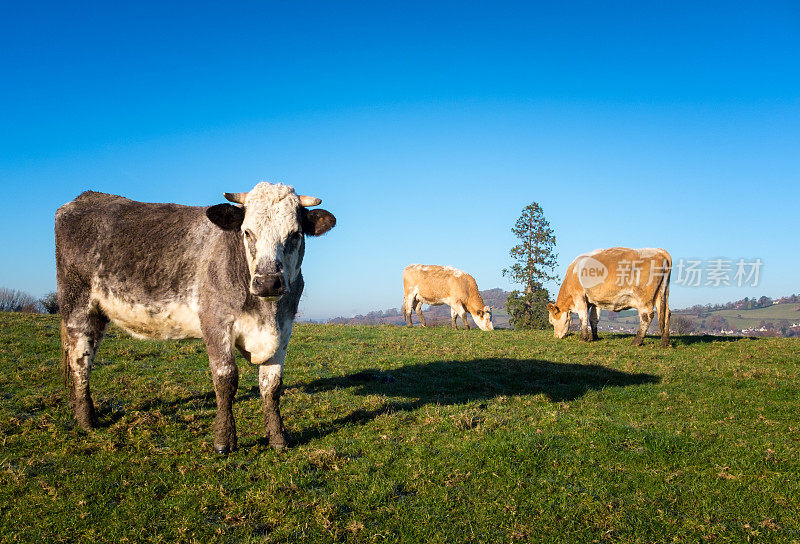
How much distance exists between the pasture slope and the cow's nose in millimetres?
2045

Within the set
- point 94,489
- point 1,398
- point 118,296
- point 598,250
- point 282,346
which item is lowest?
point 94,489

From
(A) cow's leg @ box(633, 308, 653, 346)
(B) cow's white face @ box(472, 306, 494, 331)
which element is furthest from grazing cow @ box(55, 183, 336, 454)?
(B) cow's white face @ box(472, 306, 494, 331)

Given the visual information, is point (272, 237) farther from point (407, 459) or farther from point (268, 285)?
point (407, 459)

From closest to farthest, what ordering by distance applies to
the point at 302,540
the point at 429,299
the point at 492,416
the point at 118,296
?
the point at 302,540, the point at 118,296, the point at 492,416, the point at 429,299

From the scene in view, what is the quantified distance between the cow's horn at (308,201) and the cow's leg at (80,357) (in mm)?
3860

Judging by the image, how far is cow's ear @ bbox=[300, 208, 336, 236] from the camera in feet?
21.0

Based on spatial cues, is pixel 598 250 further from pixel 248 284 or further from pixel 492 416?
pixel 248 284

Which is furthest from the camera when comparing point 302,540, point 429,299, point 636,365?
point 429,299

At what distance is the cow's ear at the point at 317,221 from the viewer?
21.0 ft

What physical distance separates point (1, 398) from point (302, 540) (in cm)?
694

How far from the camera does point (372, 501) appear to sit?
→ 5.03 metres

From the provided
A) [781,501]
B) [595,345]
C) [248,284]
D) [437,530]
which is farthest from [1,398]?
[595,345]

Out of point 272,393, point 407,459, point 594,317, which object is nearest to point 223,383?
point 272,393

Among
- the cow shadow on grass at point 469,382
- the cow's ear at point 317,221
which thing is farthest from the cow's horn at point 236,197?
the cow shadow on grass at point 469,382
